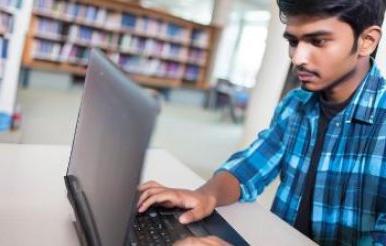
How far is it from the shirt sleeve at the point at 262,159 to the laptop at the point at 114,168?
0.24 metres

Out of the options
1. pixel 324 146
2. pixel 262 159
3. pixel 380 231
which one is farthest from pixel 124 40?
pixel 380 231

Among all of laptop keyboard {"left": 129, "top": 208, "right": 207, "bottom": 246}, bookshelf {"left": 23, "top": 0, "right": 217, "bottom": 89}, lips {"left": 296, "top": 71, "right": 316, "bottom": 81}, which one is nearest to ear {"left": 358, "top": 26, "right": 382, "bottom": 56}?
lips {"left": 296, "top": 71, "right": 316, "bottom": 81}

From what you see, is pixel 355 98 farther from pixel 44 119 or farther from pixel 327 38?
pixel 44 119

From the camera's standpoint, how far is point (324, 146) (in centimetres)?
108

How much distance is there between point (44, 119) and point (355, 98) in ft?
12.2

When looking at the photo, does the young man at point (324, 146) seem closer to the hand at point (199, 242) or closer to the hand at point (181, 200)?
the hand at point (181, 200)

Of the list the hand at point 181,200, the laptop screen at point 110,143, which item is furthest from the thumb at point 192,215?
the laptop screen at point 110,143

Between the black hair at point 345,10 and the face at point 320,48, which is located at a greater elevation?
the black hair at point 345,10

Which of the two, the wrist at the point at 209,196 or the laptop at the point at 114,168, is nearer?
the laptop at the point at 114,168

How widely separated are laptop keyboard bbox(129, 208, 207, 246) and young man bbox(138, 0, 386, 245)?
23 mm

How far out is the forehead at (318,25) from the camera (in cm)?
92

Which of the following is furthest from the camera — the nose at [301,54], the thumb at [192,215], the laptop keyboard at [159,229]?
the nose at [301,54]

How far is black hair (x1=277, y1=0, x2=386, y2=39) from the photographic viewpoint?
905 millimetres

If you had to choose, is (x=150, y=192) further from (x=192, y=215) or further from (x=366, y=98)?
(x=366, y=98)
